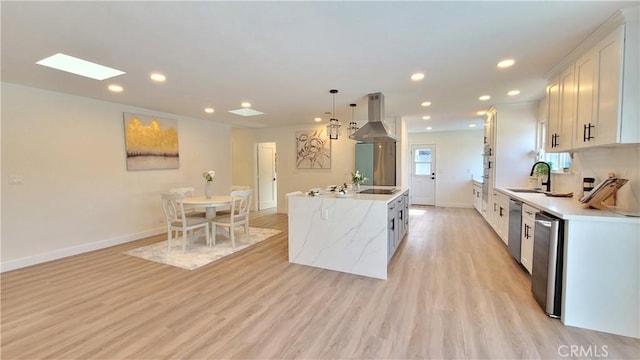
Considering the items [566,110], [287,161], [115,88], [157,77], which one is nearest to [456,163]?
[287,161]

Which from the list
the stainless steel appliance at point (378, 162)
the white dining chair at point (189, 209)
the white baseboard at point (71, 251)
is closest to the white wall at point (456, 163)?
the stainless steel appliance at point (378, 162)

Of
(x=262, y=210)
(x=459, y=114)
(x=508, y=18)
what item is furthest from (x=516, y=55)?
(x=262, y=210)

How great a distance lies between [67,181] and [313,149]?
488 cm

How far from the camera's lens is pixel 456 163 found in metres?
8.48

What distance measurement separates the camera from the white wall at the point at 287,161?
23.2 feet

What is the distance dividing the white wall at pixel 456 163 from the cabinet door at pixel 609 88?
615 centimetres

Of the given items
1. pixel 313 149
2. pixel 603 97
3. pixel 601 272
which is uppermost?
pixel 603 97

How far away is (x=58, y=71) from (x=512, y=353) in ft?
16.9

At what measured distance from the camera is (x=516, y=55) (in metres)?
2.79

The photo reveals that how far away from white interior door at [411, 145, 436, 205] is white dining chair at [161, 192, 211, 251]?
676cm

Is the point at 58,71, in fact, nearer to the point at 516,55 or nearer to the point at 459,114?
the point at 516,55

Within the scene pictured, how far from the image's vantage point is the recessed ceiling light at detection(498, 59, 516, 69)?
2936 millimetres

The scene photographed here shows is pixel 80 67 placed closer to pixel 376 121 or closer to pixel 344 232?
pixel 344 232

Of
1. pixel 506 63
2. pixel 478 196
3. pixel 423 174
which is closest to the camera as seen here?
pixel 506 63
